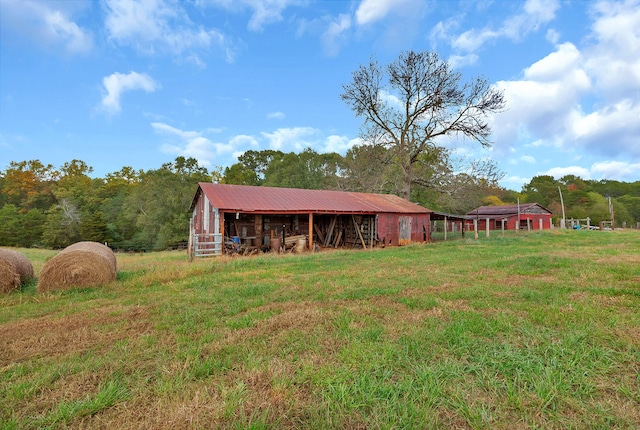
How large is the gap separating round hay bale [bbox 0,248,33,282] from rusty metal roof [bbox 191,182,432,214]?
7131 millimetres

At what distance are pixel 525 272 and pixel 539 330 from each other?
4865 mm

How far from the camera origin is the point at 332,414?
8.11 feet

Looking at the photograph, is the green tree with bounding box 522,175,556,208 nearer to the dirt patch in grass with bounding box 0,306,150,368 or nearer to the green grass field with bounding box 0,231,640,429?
the green grass field with bounding box 0,231,640,429

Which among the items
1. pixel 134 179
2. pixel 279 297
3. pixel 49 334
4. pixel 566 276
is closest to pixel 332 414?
pixel 279 297

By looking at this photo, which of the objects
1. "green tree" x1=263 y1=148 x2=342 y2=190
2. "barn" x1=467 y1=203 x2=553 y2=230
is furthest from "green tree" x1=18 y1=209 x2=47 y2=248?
"barn" x1=467 y1=203 x2=553 y2=230

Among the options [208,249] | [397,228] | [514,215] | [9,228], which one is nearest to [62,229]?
[9,228]

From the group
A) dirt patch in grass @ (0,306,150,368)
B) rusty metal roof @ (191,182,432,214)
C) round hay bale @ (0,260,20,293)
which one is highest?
rusty metal roof @ (191,182,432,214)

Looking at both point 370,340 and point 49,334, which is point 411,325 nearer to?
point 370,340

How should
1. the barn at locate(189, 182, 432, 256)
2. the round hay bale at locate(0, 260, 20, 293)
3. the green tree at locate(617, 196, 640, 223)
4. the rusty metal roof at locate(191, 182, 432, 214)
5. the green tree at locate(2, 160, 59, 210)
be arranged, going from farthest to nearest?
the green tree at locate(617, 196, 640, 223) < the green tree at locate(2, 160, 59, 210) < the rusty metal roof at locate(191, 182, 432, 214) < the barn at locate(189, 182, 432, 256) < the round hay bale at locate(0, 260, 20, 293)

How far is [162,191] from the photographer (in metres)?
36.9

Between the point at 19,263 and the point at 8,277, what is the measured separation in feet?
3.11

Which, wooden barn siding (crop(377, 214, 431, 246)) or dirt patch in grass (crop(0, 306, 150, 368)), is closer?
dirt patch in grass (crop(0, 306, 150, 368))

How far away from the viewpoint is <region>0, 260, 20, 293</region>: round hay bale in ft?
23.9

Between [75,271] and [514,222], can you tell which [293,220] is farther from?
[514,222]
